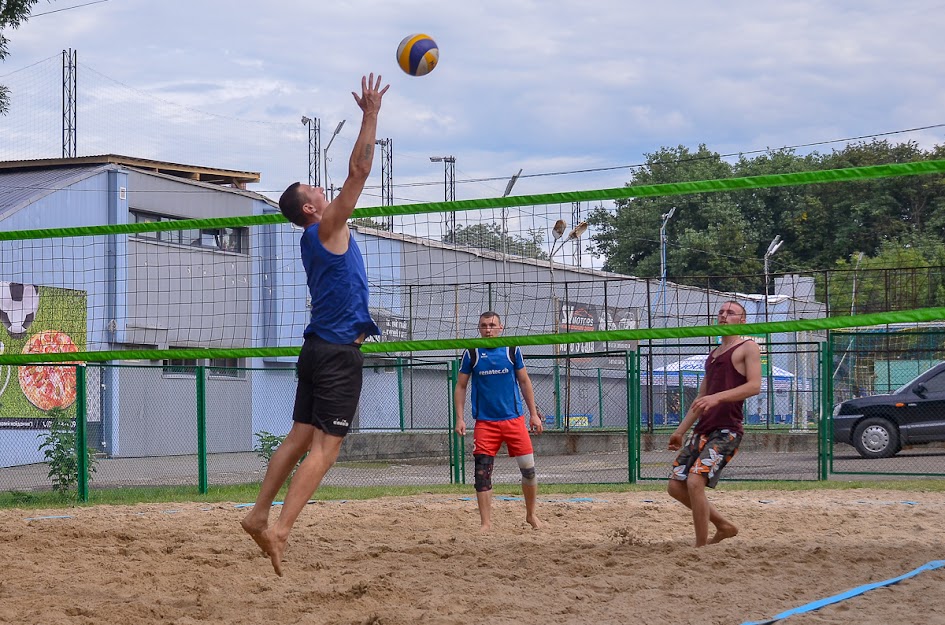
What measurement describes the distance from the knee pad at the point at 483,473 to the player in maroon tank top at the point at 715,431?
1.82 metres

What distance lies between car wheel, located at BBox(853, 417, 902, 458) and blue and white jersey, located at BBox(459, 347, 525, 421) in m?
9.52

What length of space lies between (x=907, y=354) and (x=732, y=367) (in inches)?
453

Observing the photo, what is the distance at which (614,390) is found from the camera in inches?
1053

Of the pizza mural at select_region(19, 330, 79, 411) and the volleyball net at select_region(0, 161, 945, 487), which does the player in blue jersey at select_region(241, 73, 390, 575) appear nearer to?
the volleyball net at select_region(0, 161, 945, 487)

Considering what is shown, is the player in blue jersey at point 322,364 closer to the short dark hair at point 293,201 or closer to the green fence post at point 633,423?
the short dark hair at point 293,201

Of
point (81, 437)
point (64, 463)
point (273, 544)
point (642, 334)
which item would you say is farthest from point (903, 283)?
point (64, 463)

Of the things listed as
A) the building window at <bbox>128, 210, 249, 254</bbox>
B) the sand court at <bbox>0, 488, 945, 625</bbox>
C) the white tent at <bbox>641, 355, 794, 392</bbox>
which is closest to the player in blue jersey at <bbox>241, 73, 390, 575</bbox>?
the sand court at <bbox>0, 488, 945, 625</bbox>

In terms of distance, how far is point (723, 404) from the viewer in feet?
21.5

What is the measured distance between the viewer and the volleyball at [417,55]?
6.37 m

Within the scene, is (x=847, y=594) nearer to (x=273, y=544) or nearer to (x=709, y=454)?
(x=709, y=454)

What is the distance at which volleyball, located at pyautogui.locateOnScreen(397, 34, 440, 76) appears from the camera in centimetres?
637

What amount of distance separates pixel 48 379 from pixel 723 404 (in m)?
16.4

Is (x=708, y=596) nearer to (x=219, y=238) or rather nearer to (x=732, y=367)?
(x=732, y=367)

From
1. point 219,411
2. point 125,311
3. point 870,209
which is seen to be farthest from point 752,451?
point 870,209
